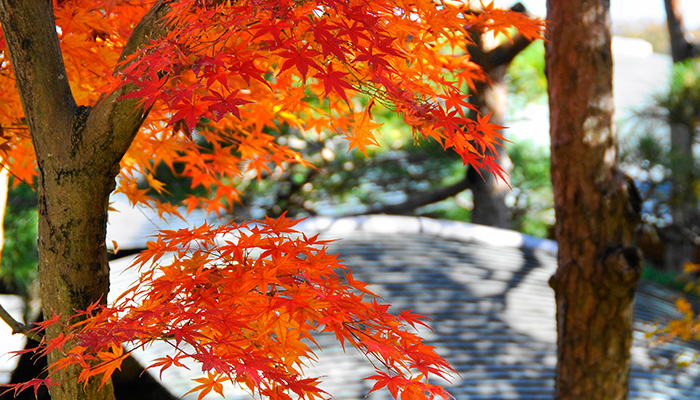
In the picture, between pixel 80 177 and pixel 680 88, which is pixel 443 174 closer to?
pixel 680 88

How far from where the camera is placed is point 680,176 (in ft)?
21.0

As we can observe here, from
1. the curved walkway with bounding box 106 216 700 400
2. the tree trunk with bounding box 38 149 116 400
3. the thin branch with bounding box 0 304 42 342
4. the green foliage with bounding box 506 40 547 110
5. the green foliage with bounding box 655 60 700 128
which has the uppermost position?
the green foliage with bounding box 506 40 547 110

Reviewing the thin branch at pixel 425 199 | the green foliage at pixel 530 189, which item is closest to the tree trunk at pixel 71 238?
the thin branch at pixel 425 199

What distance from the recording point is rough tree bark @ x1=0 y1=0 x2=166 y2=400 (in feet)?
4.21

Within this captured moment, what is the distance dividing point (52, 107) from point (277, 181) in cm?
644

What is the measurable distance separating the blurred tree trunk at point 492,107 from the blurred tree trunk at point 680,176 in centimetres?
221

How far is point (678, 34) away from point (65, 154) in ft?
26.4

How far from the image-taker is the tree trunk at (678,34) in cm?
704

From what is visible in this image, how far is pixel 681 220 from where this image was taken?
24.1 feet

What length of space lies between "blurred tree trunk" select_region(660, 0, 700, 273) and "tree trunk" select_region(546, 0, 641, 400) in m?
4.86

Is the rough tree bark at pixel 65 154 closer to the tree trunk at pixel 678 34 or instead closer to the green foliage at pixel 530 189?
the green foliage at pixel 530 189

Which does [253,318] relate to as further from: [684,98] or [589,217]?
[684,98]

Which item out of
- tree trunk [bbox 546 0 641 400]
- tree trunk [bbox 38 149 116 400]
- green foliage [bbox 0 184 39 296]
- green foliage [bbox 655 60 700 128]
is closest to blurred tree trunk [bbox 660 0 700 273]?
green foliage [bbox 655 60 700 128]

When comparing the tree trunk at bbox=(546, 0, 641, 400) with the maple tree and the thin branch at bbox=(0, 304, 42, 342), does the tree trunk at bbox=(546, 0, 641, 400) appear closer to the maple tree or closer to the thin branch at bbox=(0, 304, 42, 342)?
the maple tree
